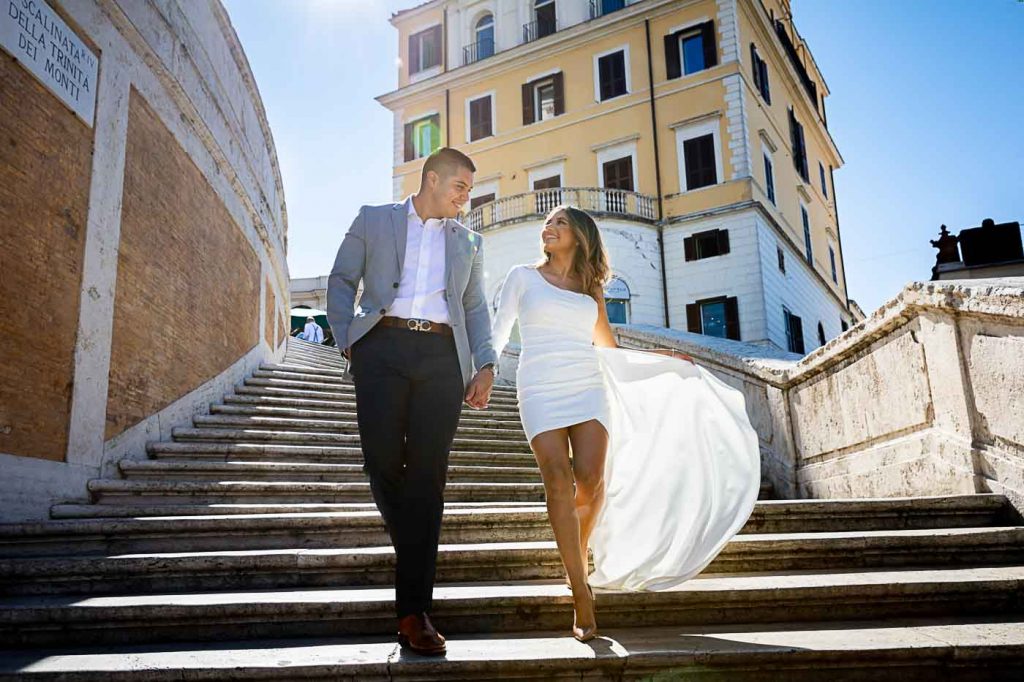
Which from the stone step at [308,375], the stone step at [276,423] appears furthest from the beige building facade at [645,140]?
the stone step at [276,423]

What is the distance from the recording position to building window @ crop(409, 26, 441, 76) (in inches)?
1060

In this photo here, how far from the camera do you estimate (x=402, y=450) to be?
9.18 feet

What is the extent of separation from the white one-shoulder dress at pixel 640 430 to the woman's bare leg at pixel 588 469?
0.06 meters

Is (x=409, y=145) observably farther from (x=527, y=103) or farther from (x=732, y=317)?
(x=732, y=317)

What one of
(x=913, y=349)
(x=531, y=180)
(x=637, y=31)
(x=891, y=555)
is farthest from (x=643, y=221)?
(x=891, y=555)

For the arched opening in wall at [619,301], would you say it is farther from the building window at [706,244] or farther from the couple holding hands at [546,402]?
the couple holding hands at [546,402]

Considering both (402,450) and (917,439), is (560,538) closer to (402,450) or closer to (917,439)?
(402,450)

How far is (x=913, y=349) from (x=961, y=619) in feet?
6.86

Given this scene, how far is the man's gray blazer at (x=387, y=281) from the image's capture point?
2.88 metres

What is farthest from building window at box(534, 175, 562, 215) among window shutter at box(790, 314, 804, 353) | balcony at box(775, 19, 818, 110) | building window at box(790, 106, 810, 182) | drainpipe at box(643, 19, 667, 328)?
balcony at box(775, 19, 818, 110)

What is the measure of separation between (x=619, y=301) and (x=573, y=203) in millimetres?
3085

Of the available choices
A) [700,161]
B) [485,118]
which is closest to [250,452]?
[700,161]

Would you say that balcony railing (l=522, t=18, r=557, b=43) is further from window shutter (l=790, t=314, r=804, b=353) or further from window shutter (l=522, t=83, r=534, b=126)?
window shutter (l=790, t=314, r=804, b=353)

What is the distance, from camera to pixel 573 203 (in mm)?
21281
